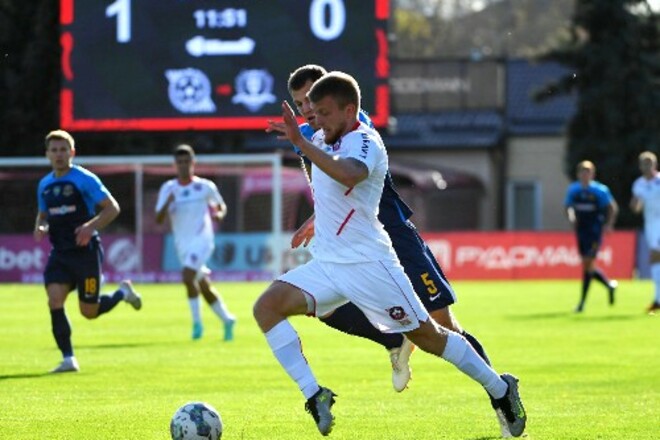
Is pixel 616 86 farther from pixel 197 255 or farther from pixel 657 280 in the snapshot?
pixel 197 255

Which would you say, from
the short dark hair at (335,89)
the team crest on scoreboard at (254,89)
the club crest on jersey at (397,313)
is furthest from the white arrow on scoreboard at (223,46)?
the short dark hair at (335,89)

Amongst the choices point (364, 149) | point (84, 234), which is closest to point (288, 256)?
point (84, 234)

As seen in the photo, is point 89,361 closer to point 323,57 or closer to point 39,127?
point 323,57

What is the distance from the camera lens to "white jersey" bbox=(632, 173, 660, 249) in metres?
23.5

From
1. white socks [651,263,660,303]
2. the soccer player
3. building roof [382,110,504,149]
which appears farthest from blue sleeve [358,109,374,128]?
building roof [382,110,504,149]

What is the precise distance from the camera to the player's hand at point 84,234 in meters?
13.7

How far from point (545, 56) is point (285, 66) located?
79.0 feet

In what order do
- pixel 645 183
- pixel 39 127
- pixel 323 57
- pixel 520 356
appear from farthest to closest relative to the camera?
pixel 39 127 < pixel 323 57 < pixel 645 183 < pixel 520 356

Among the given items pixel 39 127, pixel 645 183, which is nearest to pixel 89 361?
pixel 645 183

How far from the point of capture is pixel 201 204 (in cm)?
1952

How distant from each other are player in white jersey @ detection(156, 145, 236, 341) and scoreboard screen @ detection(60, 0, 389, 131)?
683cm

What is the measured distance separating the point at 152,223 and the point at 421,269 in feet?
81.2

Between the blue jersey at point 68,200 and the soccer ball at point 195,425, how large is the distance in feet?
19.1

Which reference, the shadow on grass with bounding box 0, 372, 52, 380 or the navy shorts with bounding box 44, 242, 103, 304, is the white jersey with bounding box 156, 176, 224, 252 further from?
the shadow on grass with bounding box 0, 372, 52, 380
